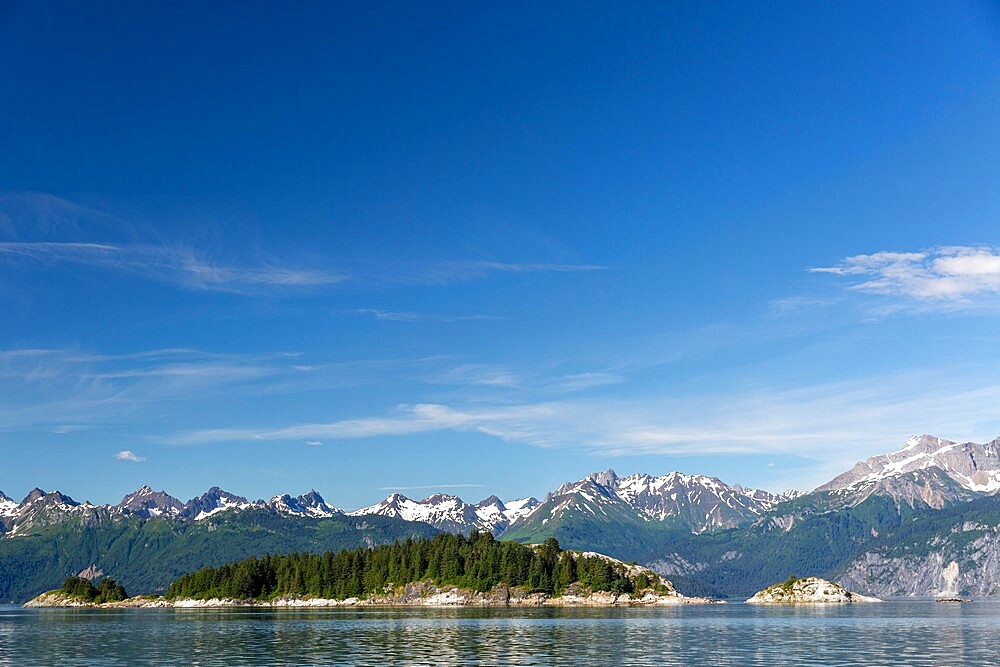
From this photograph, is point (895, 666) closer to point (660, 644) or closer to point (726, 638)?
point (660, 644)

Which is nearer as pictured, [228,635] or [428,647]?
[428,647]

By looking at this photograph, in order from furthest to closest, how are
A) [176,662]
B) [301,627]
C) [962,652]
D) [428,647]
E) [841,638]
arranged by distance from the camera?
[301,627] → [841,638] → [428,647] → [962,652] → [176,662]

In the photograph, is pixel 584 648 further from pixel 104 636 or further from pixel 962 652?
pixel 104 636

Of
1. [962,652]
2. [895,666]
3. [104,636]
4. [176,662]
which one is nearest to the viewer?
[895,666]

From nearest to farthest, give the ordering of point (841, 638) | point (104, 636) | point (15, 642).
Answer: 1. point (841, 638)
2. point (15, 642)
3. point (104, 636)

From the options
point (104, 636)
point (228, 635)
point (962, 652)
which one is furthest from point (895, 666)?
point (104, 636)

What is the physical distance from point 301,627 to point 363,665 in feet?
273

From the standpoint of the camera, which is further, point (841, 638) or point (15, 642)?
point (15, 642)

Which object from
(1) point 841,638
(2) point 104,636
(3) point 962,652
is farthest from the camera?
(2) point 104,636

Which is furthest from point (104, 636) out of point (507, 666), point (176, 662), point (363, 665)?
point (507, 666)

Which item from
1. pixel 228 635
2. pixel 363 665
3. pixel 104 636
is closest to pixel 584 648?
pixel 363 665

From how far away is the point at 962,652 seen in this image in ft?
369

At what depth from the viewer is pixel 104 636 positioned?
158 meters

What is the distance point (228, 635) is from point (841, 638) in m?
96.9
